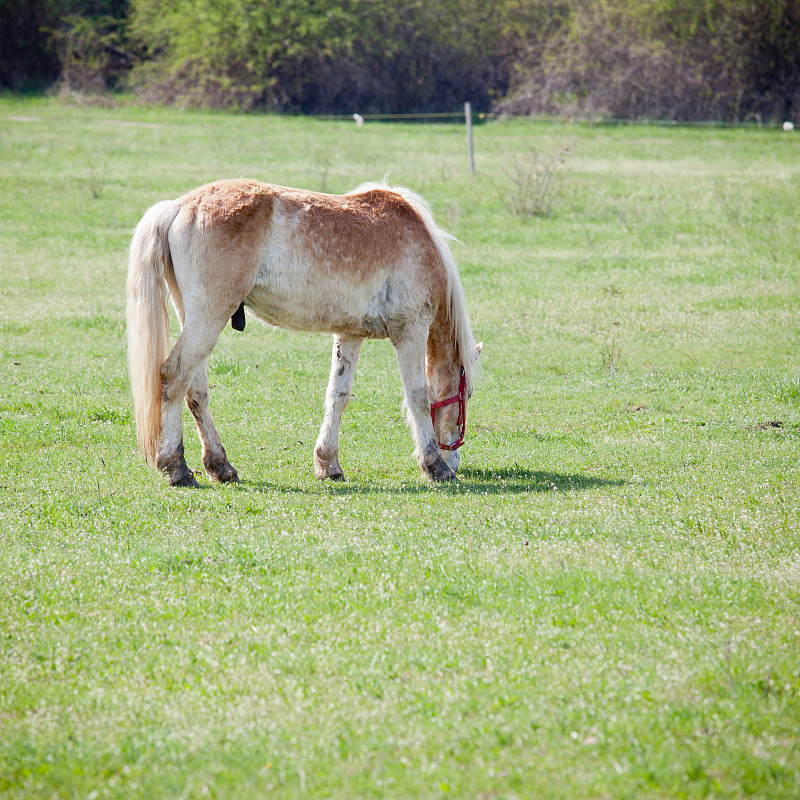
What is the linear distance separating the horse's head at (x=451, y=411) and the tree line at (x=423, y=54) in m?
27.0

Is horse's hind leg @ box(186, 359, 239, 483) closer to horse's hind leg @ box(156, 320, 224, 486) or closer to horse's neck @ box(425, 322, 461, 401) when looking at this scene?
horse's hind leg @ box(156, 320, 224, 486)

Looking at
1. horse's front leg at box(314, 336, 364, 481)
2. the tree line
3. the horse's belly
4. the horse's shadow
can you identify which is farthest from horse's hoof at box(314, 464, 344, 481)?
the tree line

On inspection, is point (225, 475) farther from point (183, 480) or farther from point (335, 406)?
point (335, 406)

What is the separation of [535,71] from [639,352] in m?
26.6

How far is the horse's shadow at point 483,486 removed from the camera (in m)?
6.76

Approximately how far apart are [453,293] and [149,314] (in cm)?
239

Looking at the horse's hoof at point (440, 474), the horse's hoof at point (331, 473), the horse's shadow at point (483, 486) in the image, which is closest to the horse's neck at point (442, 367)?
the horse's hoof at point (440, 474)

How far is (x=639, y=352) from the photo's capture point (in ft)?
37.0

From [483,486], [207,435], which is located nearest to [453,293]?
[483,486]

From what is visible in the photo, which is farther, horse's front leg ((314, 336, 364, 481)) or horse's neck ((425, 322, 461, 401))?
horse's neck ((425, 322, 461, 401))

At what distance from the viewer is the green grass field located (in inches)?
135

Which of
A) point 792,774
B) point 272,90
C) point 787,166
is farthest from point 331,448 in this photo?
point 272,90

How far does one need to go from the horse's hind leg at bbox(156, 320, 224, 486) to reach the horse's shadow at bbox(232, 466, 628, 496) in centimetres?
46

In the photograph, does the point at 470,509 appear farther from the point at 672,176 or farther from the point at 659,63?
the point at 659,63
